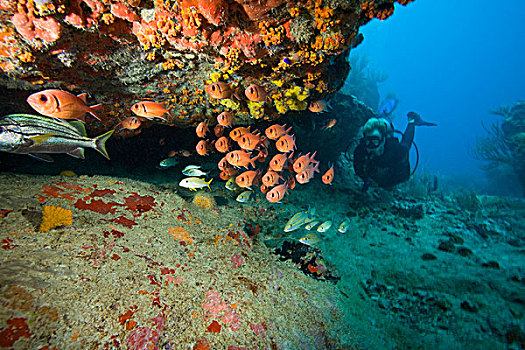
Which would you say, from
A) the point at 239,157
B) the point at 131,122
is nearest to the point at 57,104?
the point at 131,122

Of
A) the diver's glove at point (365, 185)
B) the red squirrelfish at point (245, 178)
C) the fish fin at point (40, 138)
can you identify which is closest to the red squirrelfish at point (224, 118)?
the red squirrelfish at point (245, 178)

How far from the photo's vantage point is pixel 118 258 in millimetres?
2225

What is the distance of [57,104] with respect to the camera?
2.32m

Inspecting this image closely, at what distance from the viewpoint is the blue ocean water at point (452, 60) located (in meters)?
92.6

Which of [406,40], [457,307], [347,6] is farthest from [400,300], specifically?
[406,40]

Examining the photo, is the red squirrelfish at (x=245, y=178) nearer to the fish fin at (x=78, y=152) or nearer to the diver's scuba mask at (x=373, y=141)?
the fish fin at (x=78, y=152)

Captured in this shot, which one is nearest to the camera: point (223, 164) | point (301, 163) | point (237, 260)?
point (237, 260)

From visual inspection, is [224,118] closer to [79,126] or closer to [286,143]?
[286,143]

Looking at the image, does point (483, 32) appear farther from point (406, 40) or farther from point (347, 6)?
point (347, 6)

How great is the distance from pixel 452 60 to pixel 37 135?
550 feet

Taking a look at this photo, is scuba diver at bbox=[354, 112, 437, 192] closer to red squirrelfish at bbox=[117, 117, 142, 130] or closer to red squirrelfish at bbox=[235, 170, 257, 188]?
red squirrelfish at bbox=[235, 170, 257, 188]

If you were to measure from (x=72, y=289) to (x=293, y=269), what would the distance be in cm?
294

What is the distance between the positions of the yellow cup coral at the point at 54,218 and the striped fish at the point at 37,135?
754 mm

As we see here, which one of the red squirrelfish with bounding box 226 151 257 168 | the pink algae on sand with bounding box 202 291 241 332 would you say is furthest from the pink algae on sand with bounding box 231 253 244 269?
the red squirrelfish with bounding box 226 151 257 168
